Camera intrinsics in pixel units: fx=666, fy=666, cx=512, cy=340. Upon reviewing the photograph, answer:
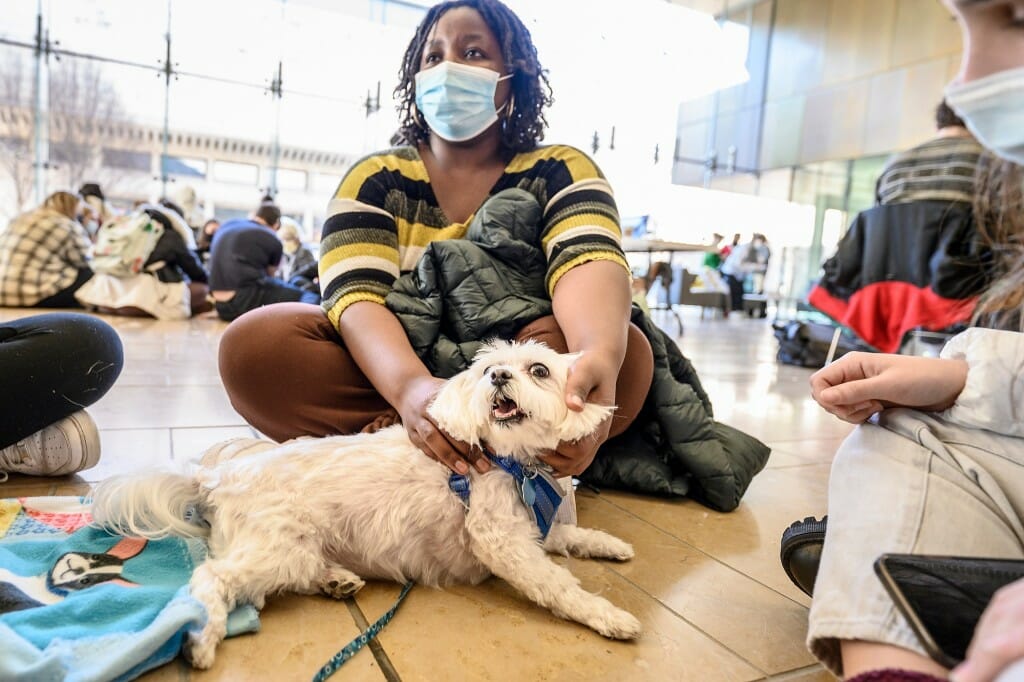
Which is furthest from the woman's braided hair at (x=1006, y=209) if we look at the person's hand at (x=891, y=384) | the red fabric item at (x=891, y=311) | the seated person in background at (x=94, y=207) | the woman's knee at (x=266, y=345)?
the seated person in background at (x=94, y=207)

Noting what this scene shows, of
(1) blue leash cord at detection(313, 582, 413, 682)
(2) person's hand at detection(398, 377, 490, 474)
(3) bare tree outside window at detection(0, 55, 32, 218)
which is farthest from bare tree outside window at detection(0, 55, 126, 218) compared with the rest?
(1) blue leash cord at detection(313, 582, 413, 682)

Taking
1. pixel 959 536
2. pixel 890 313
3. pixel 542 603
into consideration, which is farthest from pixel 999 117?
pixel 890 313

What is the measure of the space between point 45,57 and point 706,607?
1140 cm

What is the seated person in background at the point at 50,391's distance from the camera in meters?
1.57

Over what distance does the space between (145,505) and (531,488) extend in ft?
2.32

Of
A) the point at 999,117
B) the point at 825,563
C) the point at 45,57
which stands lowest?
the point at 825,563

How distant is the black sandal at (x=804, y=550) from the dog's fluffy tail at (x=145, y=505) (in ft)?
3.53

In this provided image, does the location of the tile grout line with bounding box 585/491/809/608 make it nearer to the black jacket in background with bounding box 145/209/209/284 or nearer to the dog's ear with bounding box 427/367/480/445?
the dog's ear with bounding box 427/367/480/445

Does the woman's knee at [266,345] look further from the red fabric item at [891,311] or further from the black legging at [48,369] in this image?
the red fabric item at [891,311]

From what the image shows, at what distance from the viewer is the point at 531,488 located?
4.07ft

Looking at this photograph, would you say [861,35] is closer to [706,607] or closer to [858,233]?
[858,233]

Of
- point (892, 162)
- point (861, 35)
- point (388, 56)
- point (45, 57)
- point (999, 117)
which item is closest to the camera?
point (999, 117)

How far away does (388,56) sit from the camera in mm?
11016

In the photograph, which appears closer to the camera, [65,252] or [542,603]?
[542,603]
